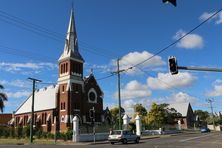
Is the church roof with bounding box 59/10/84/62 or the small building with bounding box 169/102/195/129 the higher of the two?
the church roof with bounding box 59/10/84/62

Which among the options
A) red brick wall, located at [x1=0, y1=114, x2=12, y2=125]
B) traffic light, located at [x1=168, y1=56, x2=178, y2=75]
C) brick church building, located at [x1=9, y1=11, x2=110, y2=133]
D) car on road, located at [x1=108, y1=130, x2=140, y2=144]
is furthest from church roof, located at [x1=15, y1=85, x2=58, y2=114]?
traffic light, located at [x1=168, y1=56, x2=178, y2=75]

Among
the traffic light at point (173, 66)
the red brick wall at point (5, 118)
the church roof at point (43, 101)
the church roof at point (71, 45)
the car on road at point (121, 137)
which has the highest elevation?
the church roof at point (71, 45)

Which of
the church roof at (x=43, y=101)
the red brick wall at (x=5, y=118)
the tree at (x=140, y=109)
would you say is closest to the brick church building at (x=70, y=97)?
the church roof at (x=43, y=101)

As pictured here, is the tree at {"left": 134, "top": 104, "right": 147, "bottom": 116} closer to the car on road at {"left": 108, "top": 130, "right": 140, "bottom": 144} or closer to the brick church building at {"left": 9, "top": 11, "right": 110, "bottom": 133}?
the brick church building at {"left": 9, "top": 11, "right": 110, "bottom": 133}

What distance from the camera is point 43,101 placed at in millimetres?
74188

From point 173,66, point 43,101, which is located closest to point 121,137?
point 173,66

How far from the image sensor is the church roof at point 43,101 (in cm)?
7012

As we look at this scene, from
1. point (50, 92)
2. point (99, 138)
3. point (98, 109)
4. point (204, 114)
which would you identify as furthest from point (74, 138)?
point (204, 114)

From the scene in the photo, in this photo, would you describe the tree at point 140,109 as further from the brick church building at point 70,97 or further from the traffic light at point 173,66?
the traffic light at point 173,66

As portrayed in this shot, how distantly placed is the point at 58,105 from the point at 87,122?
7.04 m

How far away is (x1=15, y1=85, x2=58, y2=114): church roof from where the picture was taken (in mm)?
70119

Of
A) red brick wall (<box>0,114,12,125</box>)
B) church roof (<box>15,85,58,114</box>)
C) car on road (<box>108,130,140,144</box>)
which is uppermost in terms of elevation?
church roof (<box>15,85,58,114</box>)

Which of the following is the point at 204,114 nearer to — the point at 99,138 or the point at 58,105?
the point at 58,105

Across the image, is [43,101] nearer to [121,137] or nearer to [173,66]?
[121,137]
